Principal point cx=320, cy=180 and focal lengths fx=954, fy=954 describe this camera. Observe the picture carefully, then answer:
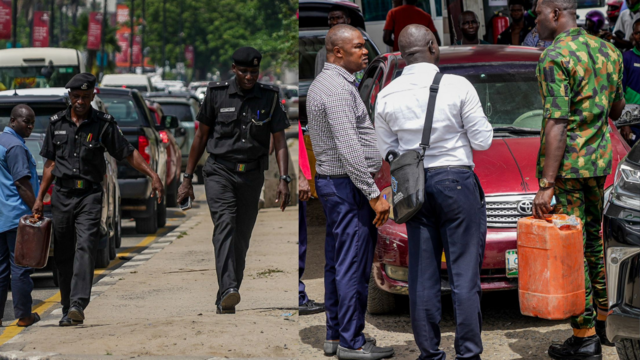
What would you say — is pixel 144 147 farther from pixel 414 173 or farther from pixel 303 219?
pixel 414 173

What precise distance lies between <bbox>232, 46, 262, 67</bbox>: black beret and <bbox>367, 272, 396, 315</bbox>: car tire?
5.55 feet

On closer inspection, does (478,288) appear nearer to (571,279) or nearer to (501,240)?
(571,279)

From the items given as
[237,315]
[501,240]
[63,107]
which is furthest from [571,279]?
[63,107]

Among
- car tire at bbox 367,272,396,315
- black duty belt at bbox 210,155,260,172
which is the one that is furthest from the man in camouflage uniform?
black duty belt at bbox 210,155,260,172

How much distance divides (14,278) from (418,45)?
3.53 metres

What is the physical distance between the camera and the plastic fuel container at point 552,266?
4.77 metres

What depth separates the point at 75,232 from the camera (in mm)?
6613

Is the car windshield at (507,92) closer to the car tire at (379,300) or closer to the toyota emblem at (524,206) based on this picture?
the toyota emblem at (524,206)

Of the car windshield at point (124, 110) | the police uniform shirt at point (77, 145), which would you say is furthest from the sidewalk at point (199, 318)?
the car windshield at point (124, 110)

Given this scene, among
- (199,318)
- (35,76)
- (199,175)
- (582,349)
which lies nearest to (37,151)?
(35,76)

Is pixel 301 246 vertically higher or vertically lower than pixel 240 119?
lower

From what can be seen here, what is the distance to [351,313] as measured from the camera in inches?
210

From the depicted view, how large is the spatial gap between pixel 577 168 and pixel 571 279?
23.8 inches

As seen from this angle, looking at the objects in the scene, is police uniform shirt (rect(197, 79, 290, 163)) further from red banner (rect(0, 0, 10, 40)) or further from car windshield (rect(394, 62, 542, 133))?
car windshield (rect(394, 62, 542, 133))
